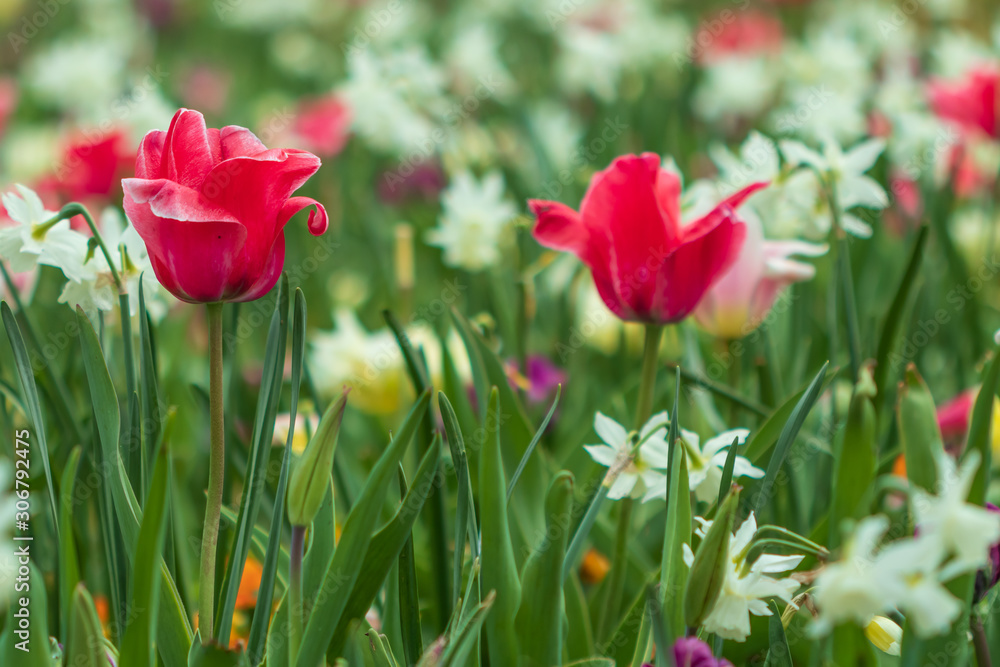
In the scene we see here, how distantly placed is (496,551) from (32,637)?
0.25 meters

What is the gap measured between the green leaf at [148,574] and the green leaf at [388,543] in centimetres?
11

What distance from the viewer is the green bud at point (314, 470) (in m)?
0.43

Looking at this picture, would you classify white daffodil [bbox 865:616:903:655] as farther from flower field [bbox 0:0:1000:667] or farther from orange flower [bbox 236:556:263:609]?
orange flower [bbox 236:556:263:609]

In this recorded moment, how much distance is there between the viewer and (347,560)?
0.48 m

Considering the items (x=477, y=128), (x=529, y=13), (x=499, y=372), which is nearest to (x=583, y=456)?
(x=499, y=372)

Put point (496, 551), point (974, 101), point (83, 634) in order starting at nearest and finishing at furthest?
point (83, 634), point (496, 551), point (974, 101)

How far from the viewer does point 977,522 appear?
0.95ft

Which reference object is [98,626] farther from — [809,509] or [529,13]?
[529,13]

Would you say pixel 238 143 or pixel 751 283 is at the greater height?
pixel 238 143

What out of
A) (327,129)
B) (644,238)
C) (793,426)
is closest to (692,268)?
(644,238)

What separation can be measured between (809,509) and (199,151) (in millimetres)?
617

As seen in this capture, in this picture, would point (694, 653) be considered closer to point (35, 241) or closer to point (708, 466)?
point (708, 466)

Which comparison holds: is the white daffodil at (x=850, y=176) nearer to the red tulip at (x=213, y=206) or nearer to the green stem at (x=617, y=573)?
the green stem at (x=617, y=573)

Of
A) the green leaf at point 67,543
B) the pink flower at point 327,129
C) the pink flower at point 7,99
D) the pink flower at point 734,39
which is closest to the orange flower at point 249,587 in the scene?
the green leaf at point 67,543
